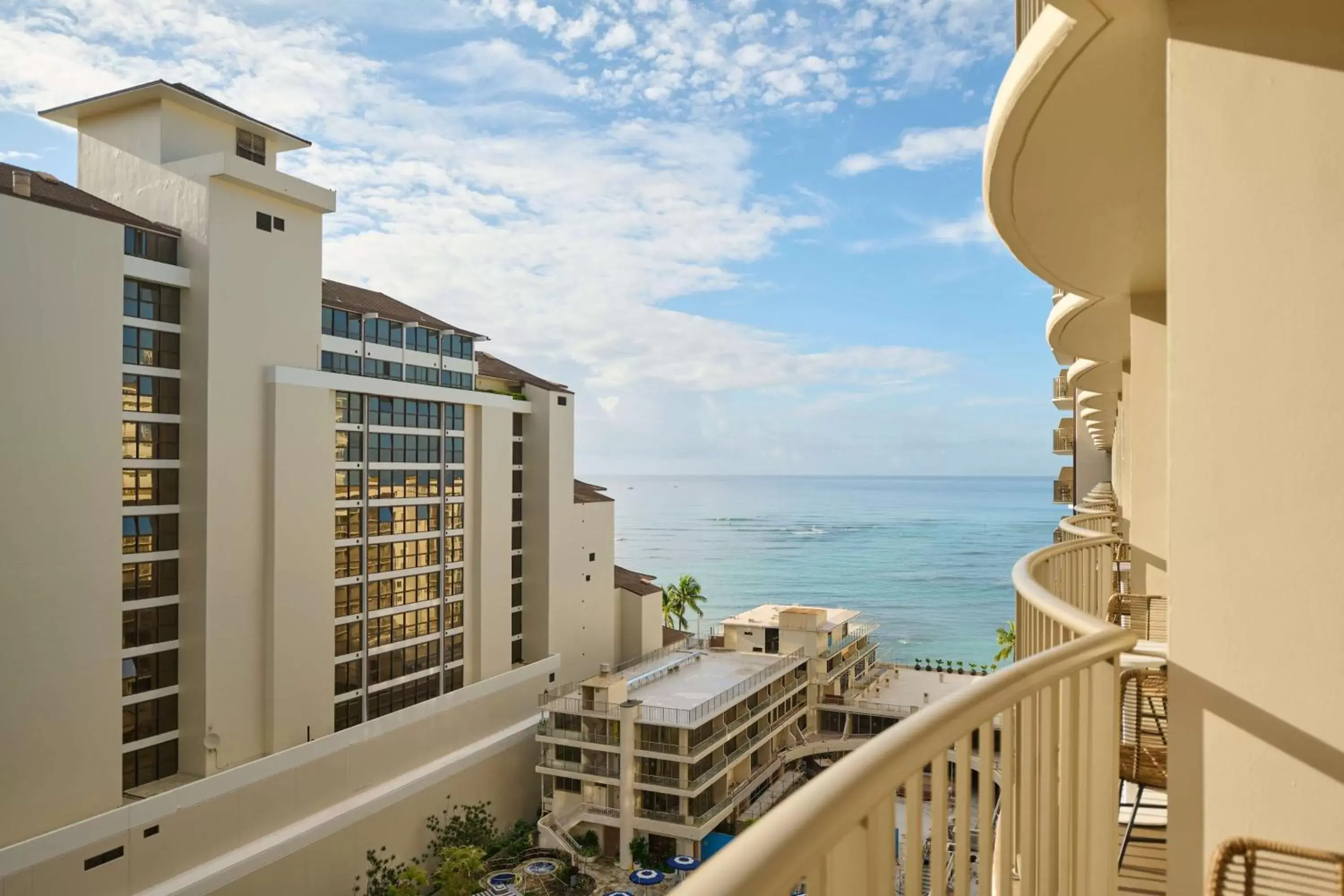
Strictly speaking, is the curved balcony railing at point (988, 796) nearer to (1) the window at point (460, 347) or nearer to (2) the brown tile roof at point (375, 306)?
(2) the brown tile roof at point (375, 306)

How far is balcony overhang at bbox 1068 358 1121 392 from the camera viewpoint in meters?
10.9

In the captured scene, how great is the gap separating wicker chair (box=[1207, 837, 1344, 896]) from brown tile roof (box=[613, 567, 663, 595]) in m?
30.1

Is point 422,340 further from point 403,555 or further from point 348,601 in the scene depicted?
point 348,601

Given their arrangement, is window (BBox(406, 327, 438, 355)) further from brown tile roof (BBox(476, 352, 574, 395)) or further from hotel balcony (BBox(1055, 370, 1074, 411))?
hotel balcony (BBox(1055, 370, 1074, 411))

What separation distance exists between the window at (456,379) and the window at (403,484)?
2.91m

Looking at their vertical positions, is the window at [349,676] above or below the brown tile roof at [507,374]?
below

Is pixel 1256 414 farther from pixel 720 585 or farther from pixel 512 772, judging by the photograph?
pixel 720 585

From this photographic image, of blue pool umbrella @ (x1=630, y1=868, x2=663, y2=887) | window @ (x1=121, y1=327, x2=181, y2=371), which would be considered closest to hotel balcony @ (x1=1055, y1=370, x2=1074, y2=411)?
blue pool umbrella @ (x1=630, y1=868, x2=663, y2=887)

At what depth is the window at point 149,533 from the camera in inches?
689

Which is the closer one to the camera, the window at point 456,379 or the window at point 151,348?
the window at point 151,348

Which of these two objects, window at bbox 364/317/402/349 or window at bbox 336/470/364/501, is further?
window at bbox 364/317/402/349

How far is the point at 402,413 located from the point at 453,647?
6.81m

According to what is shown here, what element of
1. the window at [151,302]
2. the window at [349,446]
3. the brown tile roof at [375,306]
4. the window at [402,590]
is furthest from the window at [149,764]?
the brown tile roof at [375,306]

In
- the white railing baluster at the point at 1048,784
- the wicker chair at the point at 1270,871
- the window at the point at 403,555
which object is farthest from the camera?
the window at the point at 403,555
